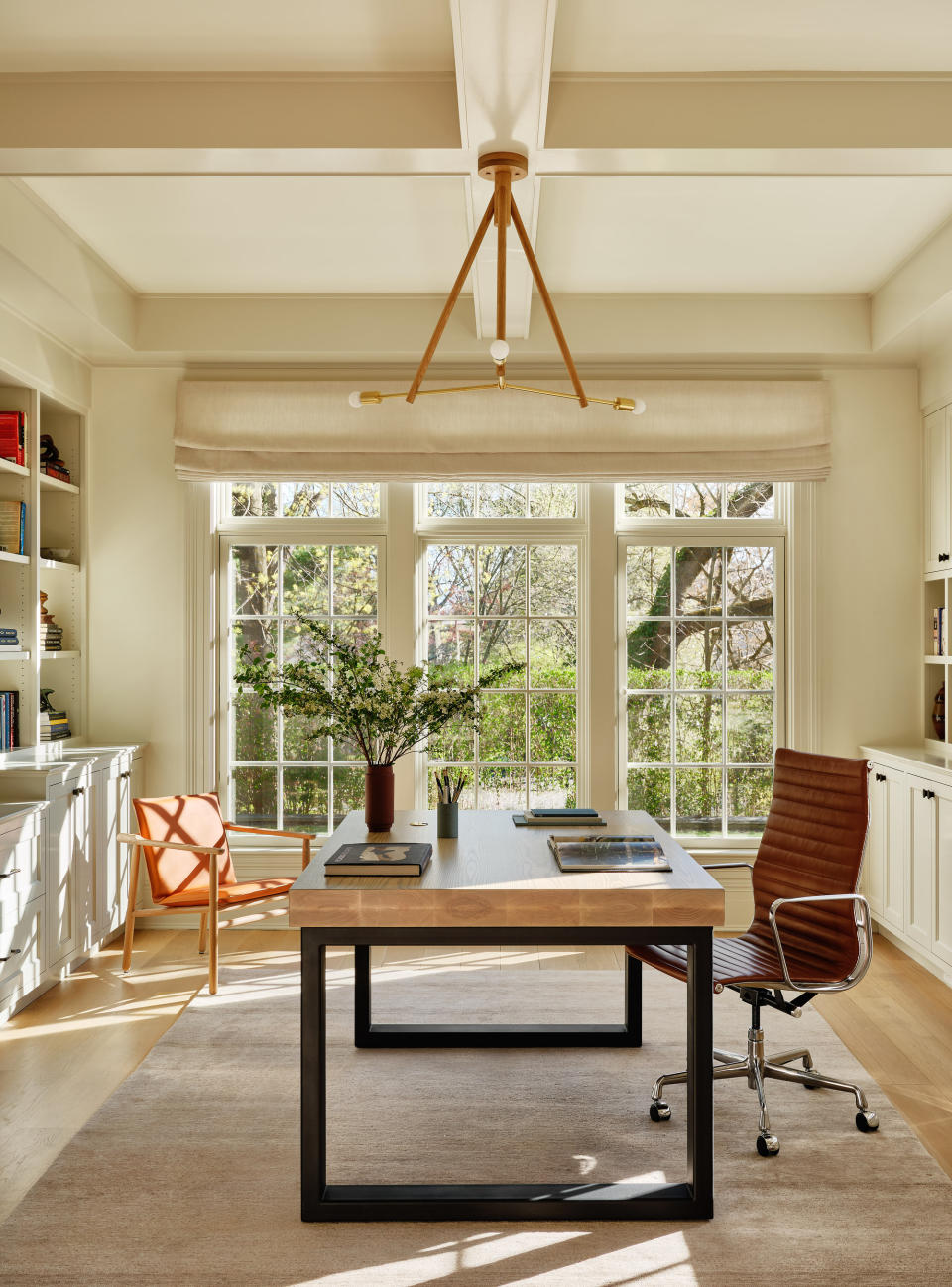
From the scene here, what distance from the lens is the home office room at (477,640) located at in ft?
8.14

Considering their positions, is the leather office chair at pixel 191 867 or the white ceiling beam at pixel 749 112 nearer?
the white ceiling beam at pixel 749 112

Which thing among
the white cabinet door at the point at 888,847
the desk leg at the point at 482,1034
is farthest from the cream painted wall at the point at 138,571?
the white cabinet door at the point at 888,847

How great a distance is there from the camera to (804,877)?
10.5ft

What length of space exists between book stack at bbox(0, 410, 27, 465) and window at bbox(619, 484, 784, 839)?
2.90 metres

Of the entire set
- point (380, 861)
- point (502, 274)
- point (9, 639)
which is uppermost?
point (502, 274)

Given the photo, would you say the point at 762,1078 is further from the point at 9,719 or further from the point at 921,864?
the point at 9,719

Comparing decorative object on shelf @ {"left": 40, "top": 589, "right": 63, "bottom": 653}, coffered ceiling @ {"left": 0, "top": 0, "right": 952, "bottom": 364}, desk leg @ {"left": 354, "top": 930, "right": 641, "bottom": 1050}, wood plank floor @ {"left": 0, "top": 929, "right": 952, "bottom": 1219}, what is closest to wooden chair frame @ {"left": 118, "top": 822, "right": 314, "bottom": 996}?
wood plank floor @ {"left": 0, "top": 929, "right": 952, "bottom": 1219}

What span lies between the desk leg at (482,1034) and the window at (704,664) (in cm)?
174

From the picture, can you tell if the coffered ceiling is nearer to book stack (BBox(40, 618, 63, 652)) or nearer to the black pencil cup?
book stack (BBox(40, 618, 63, 652))

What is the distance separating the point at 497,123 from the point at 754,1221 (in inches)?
116

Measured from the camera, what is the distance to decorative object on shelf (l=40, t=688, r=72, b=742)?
4.63m

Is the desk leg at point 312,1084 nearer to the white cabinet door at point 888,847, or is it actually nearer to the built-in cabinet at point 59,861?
the built-in cabinet at point 59,861

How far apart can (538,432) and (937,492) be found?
192 centimetres

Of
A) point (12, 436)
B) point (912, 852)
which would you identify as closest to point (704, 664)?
point (912, 852)
